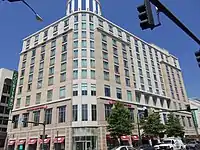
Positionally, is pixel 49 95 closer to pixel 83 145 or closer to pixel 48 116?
pixel 48 116

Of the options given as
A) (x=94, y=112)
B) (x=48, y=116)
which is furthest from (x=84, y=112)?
(x=48, y=116)

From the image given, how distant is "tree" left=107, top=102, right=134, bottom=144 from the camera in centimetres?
3403

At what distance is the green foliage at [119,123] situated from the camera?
3403cm

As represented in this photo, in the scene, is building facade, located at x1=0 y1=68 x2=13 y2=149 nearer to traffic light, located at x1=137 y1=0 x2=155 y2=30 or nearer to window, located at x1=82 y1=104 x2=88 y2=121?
window, located at x1=82 y1=104 x2=88 y2=121

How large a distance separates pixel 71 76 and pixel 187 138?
43.2 m

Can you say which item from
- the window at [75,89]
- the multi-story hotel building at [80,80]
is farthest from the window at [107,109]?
the window at [75,89]

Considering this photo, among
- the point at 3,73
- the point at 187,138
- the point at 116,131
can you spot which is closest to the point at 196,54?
the point at 116,131

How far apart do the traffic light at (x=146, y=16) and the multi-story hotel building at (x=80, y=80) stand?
32.7 metres

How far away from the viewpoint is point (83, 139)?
35188 mm

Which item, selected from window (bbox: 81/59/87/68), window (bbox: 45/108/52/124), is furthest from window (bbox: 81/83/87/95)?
window (bbox: 45/108/52/124)

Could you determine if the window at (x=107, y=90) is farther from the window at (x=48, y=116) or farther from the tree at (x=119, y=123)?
the window at (x=48, y=116)

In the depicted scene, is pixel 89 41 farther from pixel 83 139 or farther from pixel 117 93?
pixel 83 139

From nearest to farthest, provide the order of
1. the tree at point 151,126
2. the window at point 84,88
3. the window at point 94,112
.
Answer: the window at point 94,112 < the window at point 84,88 < the tree at point 151,126

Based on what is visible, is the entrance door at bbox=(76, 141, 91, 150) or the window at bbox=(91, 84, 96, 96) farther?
the window at bbox=(91, 84, 96, 96)
